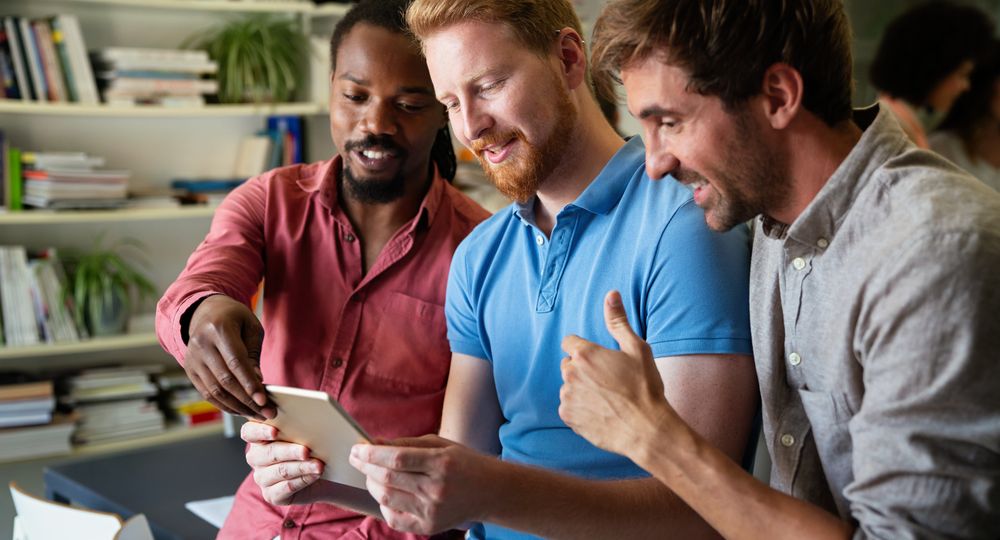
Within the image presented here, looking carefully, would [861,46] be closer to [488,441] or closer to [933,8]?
[933,8]

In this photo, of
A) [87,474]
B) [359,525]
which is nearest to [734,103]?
[359,525]

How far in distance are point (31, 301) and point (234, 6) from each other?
52.1 inches

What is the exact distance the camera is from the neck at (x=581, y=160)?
158cm

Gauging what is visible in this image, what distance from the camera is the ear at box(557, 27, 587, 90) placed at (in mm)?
Answer: 1572

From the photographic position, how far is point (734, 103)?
3.79ft

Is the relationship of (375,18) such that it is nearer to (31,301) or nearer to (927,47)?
(31,301)

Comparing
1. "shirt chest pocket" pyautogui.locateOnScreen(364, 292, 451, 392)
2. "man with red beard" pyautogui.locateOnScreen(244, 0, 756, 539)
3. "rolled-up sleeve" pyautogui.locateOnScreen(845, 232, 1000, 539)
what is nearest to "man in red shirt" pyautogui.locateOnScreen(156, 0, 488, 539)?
"shirt chest pocket" pyautogui.locateOnScreen(364, 292, 451, 392)

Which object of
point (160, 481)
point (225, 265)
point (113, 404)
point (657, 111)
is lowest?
point (113, 404)

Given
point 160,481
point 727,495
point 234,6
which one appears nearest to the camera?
point 727,495

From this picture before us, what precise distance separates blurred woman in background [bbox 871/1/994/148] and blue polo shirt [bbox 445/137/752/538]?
2530 millimetres

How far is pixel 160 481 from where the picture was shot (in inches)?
81.2

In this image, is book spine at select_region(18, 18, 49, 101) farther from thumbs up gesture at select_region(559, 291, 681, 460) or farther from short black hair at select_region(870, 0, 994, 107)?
short black hair at select_region(870, 0, 994, 107)

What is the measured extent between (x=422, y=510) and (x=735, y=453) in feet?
1.43

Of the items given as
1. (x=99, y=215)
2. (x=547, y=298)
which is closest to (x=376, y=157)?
(x=547, y=298)
